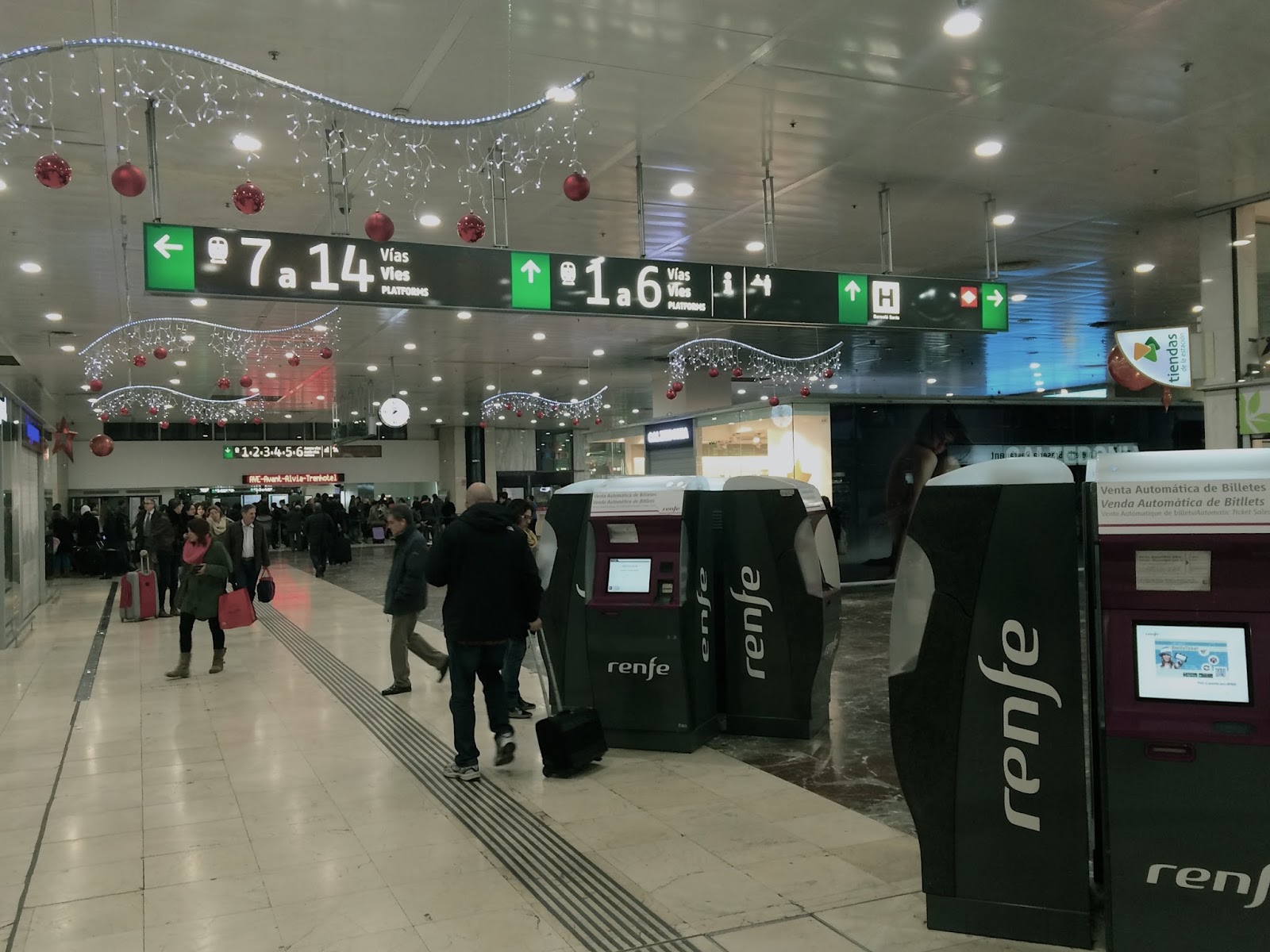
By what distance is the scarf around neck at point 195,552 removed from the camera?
328 inches

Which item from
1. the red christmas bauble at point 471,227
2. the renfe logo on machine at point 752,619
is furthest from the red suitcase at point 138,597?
the renfe logo on machine at point 752,619

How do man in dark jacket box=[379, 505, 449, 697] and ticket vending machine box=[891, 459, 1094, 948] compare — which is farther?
man in dark jacket box=[379, 505, 449, 697]

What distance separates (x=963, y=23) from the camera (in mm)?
5641

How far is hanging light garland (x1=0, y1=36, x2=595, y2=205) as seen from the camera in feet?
18.5

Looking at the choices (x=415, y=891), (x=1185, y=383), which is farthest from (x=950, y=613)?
(x=1185, y=383)

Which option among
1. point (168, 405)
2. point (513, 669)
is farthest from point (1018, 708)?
point (168, 405)

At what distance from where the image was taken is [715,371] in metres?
17.6

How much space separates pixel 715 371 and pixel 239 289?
12.1 meters

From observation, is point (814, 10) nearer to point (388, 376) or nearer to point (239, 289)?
point (239, 289)

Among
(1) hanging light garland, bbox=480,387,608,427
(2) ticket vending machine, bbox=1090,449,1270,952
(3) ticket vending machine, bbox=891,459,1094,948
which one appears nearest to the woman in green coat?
(3) ticket vending machine, bbox=891,459,1094,948

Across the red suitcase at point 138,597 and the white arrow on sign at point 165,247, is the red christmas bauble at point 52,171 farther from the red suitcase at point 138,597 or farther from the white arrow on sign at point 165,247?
the red suitcase at point 138,597

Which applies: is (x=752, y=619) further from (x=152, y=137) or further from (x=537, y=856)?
(x=152, y=137)

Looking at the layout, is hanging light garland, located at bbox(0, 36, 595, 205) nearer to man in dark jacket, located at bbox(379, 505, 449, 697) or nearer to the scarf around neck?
man in dark jacket, located at bbox(379, 505, 449, 697)

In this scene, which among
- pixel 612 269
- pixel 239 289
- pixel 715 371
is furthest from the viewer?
pixel 715 371
